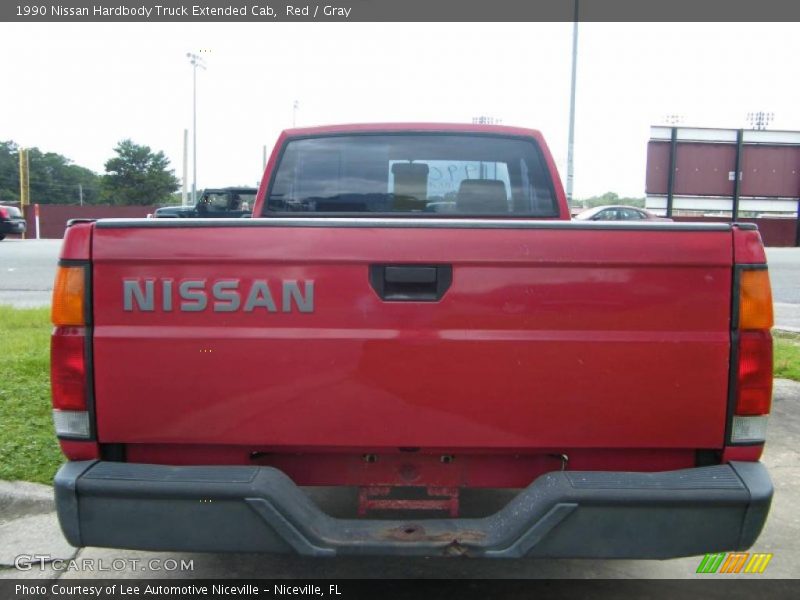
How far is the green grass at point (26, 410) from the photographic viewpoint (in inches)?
161

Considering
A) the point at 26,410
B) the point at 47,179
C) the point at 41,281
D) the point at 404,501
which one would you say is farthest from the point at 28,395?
the point at 47,179

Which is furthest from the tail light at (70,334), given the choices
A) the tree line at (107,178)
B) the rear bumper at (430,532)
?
the tree line at (107,178)

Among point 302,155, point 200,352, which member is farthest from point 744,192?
point 200,352

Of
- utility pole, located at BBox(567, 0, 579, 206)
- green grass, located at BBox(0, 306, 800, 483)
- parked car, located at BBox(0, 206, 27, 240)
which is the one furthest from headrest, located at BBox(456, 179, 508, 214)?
parked car, located at BBox(0, 206, 27, 240)

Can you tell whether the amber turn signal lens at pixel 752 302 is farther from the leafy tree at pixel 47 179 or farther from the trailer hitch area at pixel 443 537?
the leafy tree at pixel 47 179

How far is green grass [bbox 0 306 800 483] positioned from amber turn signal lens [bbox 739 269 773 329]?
3.58 m

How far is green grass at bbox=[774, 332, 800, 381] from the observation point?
6516 millimetres

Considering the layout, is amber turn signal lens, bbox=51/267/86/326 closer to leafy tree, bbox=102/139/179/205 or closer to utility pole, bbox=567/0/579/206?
utility pole, bbox=567/0/579/206

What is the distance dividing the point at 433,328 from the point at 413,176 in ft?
6.43

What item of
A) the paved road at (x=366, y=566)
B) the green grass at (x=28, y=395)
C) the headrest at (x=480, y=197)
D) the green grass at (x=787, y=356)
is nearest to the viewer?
the paved road at (x=366, y=566)

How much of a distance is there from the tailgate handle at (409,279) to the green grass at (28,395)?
2.67 metres

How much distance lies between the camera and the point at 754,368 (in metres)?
2.33

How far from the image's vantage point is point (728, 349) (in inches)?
91.5

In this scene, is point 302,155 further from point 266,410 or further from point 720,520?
point 720,520
